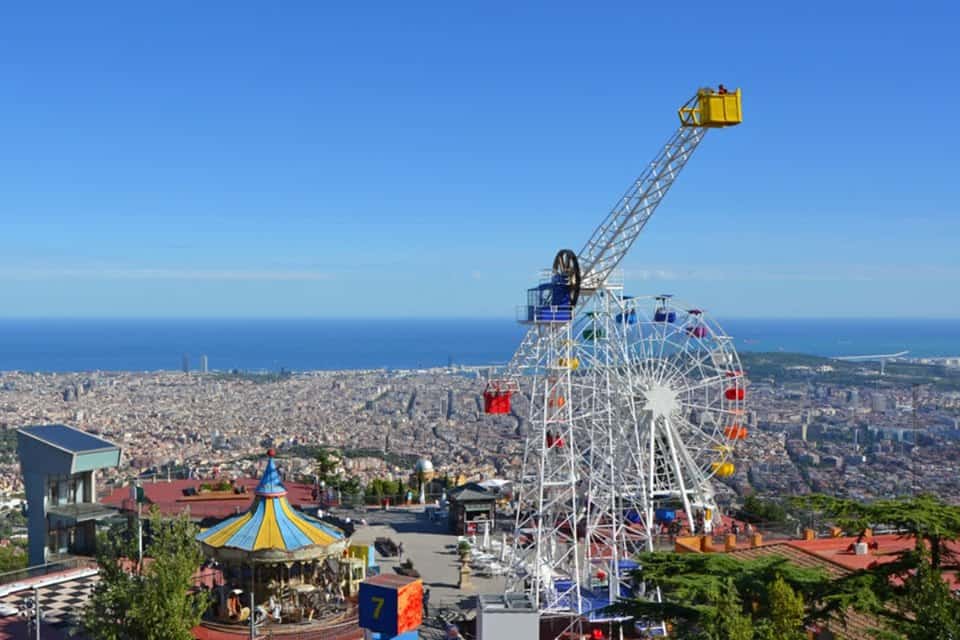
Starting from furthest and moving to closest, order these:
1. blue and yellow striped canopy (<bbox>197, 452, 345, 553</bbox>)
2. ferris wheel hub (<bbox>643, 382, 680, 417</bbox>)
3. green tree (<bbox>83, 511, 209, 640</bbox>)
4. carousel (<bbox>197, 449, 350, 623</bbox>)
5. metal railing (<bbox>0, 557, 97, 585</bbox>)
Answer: ferris wheel hub (<bbox>643, 382, 680, 417</bbox>) < metal railing (<bbox>0, 557, 97, 585</bbox>) < blue and yellow striped canopy (<bbox>197, 452, 345, 553</bbox>) < carousel (<bbox>197, 449, 350, 623</bbox>) < green tree (<bbox>83, 511, 209, 640</bbox>)

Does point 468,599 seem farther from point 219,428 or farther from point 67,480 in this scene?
point 219,428

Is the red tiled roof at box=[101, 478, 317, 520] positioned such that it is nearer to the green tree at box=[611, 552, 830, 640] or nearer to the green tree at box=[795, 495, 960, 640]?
the green tree at box=[611, 552, 830, 640]

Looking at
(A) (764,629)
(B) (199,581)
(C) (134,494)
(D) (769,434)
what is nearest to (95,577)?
(B) (199,581)

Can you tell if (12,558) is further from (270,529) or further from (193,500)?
(270,529)

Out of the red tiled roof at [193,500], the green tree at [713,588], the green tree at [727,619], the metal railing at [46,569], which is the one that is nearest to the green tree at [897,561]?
the green tree at [713,588]

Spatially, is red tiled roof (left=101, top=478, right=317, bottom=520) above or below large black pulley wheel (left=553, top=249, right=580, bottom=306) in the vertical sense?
below

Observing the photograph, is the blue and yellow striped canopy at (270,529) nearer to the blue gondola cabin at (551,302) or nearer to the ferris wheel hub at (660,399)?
the blue gondola cabin at (551,302)

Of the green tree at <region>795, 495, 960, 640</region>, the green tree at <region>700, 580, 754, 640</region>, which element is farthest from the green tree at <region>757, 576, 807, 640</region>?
the green tree at <region>795, 495, 960, 640</region>
